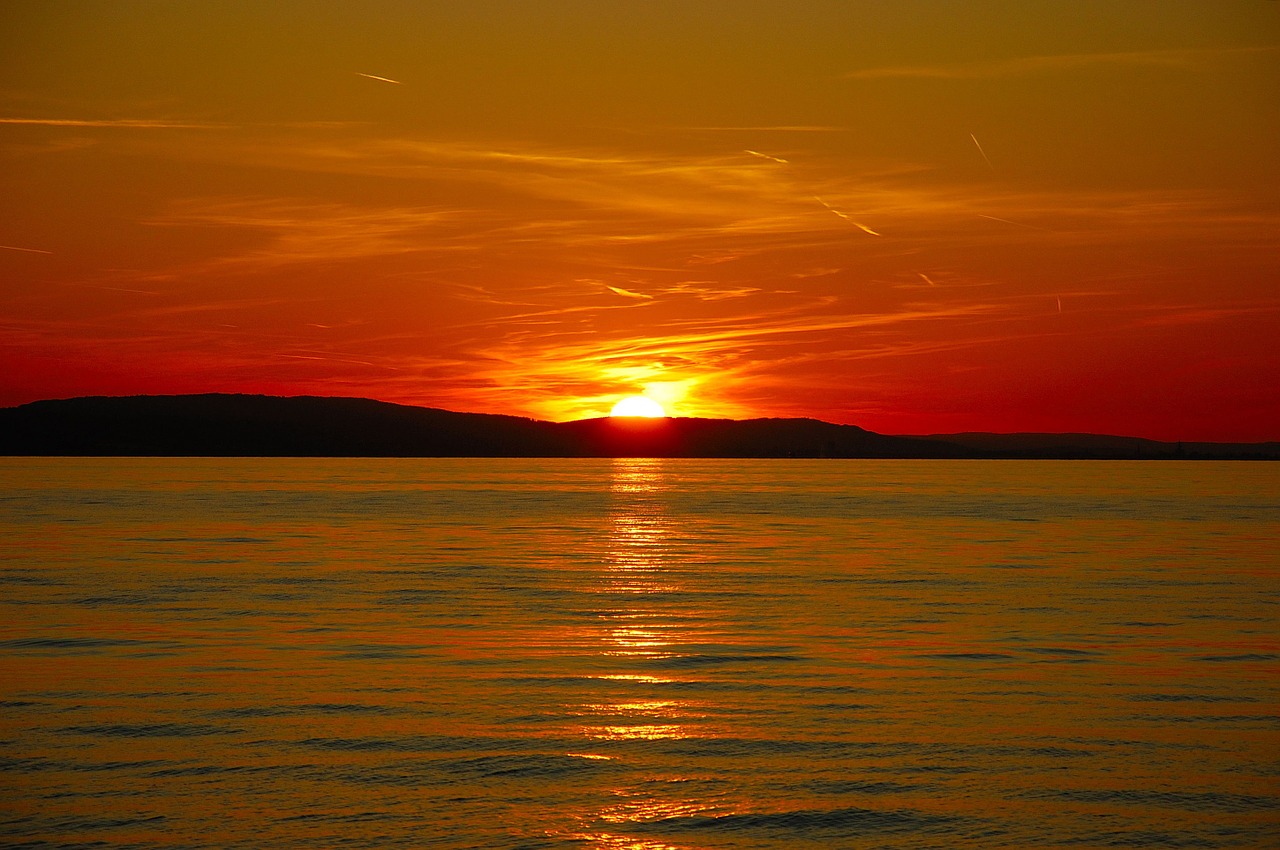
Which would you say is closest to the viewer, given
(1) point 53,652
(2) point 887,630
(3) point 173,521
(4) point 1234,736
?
(4) point 1234,736

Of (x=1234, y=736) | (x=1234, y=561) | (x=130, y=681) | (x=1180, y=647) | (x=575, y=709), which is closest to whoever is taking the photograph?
(x=1234, y=736)

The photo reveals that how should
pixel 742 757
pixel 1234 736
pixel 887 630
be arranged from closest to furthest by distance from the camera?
pixel 742 757
pixel 1234 736
pixel 887 630

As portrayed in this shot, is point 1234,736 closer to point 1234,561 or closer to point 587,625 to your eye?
point 587,625

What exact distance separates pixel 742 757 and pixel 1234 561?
39.6 m

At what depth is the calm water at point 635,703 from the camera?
14.1 meters

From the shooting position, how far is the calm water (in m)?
14.1

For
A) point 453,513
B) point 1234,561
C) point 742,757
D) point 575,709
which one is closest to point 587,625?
point 575,709

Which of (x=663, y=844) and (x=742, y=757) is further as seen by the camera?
(x=742, y=757)

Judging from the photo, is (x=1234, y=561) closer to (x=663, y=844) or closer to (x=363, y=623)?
(x=363, y=623)

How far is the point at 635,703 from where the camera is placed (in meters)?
20.0

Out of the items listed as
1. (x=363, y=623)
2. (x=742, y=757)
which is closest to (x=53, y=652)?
(x=363, y=623)

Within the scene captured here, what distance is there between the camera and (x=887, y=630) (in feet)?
Result: 93.9

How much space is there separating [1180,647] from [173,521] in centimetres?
6250

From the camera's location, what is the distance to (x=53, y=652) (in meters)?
24.8
